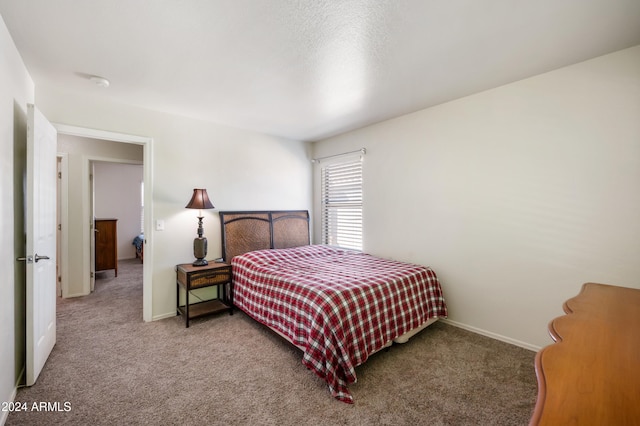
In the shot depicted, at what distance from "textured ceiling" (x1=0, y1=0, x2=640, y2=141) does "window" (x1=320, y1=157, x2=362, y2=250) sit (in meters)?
1.42

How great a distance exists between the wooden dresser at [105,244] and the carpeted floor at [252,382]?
235cm

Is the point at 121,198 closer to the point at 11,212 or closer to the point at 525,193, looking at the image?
the point at 11,212

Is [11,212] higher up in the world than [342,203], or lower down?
lower down

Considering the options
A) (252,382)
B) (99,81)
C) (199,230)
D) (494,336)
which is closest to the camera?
(252,382)

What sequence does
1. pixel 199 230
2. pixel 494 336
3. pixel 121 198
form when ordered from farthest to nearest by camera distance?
1. pixel 121 198
2. pixel 199 230
3. pixel 494 336

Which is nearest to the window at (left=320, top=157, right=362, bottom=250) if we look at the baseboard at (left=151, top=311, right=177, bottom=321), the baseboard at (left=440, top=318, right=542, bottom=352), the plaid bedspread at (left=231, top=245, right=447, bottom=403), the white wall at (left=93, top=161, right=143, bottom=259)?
the plaid bedspread at (left=231, top=245, right=447, bottom=403)

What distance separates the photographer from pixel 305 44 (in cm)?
192

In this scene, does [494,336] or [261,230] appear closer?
[494,336]

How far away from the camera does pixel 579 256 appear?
2236 mm

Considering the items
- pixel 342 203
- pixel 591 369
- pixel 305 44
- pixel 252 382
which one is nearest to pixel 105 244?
pixel 342 203

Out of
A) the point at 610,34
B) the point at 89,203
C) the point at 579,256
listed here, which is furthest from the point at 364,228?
the point at 89,203

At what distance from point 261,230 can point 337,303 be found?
2188mm

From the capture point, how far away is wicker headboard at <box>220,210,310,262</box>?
3.69 m

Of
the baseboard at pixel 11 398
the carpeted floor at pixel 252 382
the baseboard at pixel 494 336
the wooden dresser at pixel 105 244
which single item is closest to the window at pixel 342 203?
the baseboard at pixel 494 336
